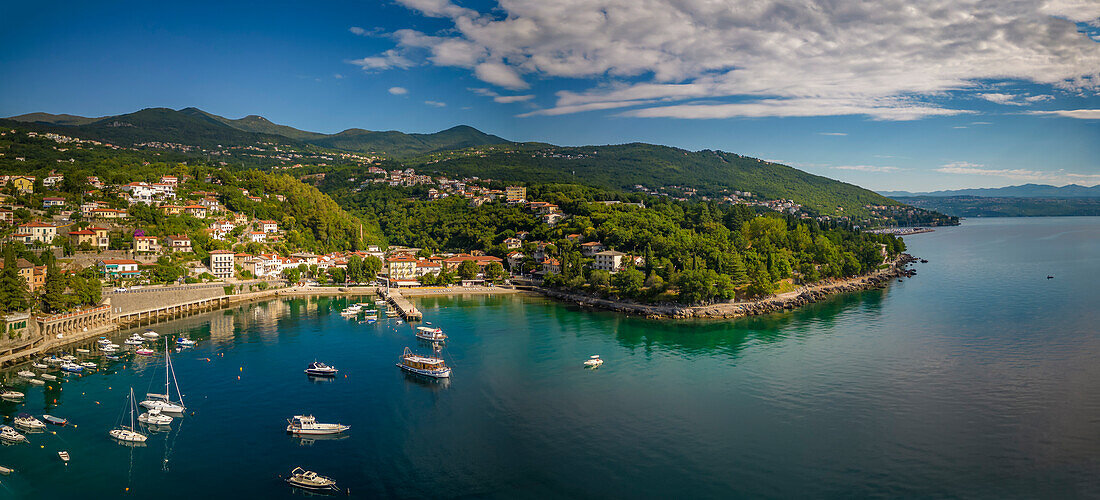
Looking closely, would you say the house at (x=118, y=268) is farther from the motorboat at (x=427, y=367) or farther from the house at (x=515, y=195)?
the house at (x=515, y=195)

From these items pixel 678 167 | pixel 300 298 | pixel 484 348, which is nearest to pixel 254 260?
pixel 300 298

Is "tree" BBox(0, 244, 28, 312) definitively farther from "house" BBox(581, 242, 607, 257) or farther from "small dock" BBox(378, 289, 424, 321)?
"house" BBox(581, 242, 607, 257)

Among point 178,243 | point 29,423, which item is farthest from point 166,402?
point 178,243

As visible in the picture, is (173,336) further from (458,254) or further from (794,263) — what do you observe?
(794,263)

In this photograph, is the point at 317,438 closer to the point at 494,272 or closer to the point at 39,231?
the point at 494,272

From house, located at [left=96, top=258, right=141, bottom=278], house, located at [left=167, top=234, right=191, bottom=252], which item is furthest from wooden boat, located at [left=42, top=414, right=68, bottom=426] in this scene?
house, located at [left=167, top=234, right=191, bottom=252]

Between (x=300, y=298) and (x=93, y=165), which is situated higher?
(x=93, y=165)

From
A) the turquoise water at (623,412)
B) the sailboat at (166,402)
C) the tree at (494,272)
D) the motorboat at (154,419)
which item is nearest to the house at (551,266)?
the tree at (494,272)
